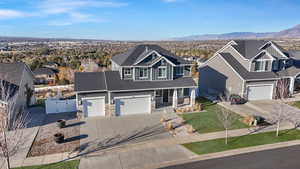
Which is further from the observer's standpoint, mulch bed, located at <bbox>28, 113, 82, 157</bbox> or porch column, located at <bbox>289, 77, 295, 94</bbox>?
porch column, located at <bbox>289, 77, 295, 94</bbox>

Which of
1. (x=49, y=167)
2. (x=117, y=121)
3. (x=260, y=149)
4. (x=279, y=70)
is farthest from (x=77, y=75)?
(x=279, y=70)

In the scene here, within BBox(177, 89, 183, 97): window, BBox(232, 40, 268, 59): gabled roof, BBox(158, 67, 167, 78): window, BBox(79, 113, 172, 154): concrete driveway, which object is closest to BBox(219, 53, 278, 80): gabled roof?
BBox(232, 40, 268, 59): gabled roof

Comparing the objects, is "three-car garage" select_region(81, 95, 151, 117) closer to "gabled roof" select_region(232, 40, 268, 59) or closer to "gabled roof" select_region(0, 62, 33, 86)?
"gabled roof" select_region(0, 62, 33, 86)

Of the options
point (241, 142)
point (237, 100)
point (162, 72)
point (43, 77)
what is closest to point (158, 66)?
point (162, 72)

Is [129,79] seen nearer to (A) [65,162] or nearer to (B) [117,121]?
(B) [117,121]

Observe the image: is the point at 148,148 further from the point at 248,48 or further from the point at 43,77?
the point at 43,77

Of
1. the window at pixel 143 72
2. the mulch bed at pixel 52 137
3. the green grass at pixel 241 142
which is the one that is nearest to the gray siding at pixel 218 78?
the green grass at pixel 241 142
